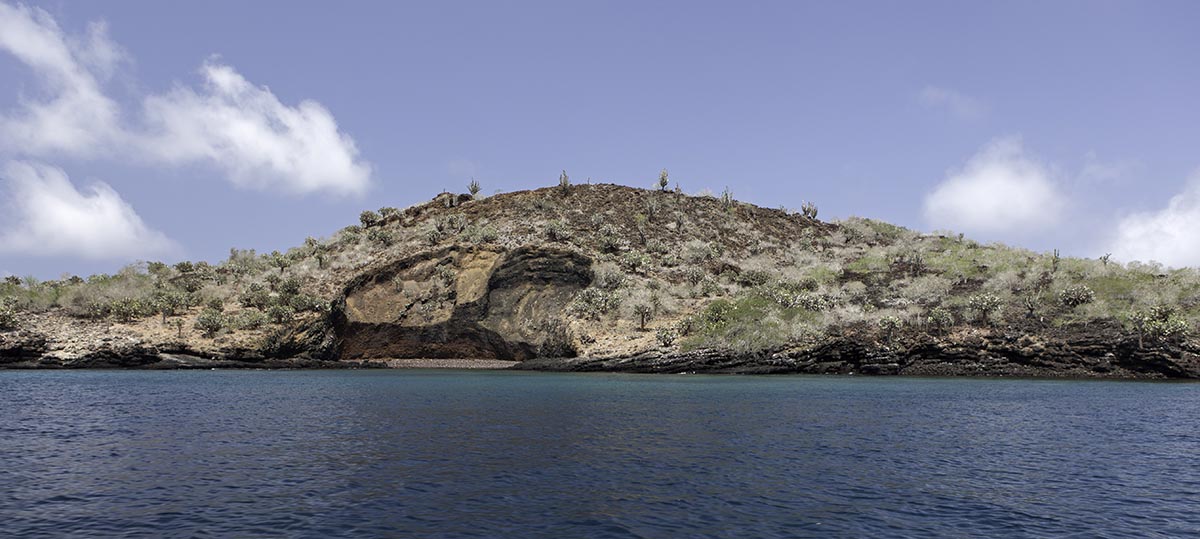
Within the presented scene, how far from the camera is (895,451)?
23500 mm

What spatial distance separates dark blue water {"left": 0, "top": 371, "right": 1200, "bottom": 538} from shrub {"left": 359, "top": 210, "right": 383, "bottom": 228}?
79.7 metres

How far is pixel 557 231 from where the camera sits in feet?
330

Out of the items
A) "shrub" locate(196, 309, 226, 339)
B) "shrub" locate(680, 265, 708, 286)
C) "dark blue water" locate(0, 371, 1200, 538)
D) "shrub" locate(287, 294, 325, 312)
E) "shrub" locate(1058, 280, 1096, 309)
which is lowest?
"dark blue water" locate(0, 371, 1200, 538)

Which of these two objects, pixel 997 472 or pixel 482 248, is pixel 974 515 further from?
pixel 482 248

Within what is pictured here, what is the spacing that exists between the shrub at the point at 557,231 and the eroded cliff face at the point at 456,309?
1623 cm

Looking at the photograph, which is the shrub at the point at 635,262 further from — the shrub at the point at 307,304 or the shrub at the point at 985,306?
the shrub at the point at 985,306

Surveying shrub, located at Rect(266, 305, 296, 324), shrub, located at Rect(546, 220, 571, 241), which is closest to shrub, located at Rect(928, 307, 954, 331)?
shrub, located at Rect(546, 220, 571, 241)

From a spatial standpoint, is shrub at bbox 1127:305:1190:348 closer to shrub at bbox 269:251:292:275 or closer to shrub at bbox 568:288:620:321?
shrub at bbox 568:288:620:321

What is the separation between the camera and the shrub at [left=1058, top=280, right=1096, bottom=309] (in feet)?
231

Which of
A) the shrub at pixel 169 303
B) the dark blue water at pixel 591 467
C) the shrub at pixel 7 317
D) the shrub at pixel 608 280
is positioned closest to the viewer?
the dark blue water at pixel 591 467

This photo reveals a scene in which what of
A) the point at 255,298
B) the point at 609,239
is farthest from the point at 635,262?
the point at 255,298

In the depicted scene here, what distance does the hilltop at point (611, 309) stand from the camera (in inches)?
2586

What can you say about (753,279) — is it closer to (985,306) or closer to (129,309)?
(985,306)

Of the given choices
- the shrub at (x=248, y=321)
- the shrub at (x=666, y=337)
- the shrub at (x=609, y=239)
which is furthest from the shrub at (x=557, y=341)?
the shrub at (x=248, y=321)
